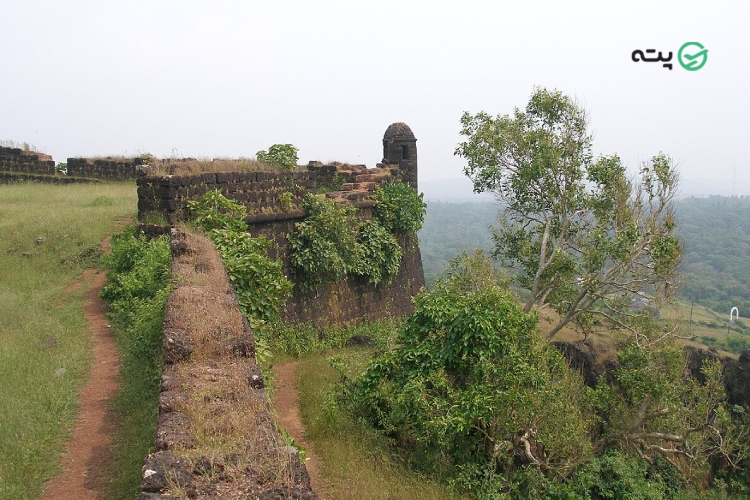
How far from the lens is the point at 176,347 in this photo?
4.97 meters

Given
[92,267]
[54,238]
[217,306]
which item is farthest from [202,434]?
[54,238]

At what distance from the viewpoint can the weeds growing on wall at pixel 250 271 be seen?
318 inches

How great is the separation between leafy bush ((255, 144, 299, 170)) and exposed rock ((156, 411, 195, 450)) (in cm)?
901

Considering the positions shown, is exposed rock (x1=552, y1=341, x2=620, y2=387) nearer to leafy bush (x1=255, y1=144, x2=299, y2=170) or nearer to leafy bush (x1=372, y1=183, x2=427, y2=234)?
leafy bush (x1=372, y1=183, x2=427, y2=234)

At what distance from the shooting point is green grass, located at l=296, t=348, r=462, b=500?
238 inches

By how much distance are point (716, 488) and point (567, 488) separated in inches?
300

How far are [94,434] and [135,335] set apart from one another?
1937 millimetres

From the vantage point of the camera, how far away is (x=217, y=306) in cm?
594

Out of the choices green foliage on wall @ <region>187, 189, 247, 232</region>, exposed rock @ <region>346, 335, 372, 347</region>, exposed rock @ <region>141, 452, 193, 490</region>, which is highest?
green foliage on wall @ <region>187, 189, 247, 232</region>

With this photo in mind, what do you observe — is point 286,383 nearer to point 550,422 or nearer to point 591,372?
point 550,422

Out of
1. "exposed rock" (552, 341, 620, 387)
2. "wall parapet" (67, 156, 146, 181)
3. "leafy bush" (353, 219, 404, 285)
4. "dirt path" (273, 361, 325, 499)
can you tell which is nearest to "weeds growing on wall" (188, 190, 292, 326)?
"dirt path" (273, 361, 325, 499)

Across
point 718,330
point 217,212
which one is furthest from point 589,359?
point 718,330

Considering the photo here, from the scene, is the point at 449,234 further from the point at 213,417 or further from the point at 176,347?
the point at 213,417

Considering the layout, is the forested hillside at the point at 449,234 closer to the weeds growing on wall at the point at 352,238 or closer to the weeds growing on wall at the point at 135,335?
the weeds growing on wall at the point at 352,238
